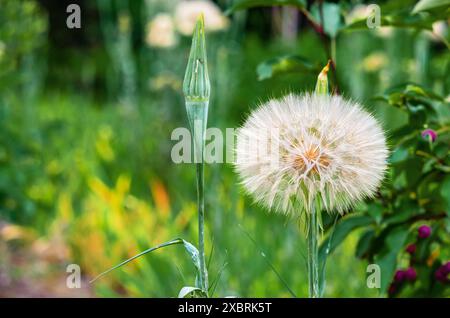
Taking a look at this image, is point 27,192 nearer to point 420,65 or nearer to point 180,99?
point 180,99

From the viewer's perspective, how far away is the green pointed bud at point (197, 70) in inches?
45.3

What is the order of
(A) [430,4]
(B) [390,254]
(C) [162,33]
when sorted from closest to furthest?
(A) [430,4] < (B) [390,254] < (C) [162,33]

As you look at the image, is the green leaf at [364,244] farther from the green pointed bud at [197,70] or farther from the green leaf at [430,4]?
the green pointed bud at [197,70]

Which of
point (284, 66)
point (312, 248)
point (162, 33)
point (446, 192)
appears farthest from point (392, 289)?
point (162, 33)

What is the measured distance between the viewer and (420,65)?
3.96m

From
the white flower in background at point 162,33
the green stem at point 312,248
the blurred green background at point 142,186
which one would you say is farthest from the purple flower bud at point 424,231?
the white flower in background at point 162,33

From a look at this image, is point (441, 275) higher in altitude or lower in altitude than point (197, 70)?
lower

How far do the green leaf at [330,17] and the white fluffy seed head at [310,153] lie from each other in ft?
1.98

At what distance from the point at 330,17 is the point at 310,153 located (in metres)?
0.73

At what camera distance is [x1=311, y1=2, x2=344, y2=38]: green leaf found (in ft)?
5.82

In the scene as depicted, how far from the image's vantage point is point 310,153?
1.18m

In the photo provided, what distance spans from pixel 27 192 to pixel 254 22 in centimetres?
656

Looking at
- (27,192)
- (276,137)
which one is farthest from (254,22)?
(276,137)

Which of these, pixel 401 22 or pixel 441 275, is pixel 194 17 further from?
pixel 441 275
